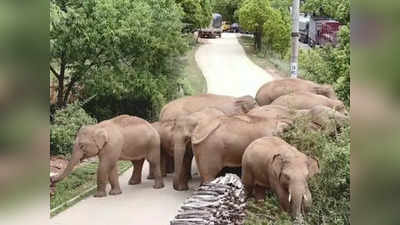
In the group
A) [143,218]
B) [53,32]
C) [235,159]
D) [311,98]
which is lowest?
[143,218]

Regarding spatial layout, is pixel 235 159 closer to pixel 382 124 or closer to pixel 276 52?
pixel 382 124

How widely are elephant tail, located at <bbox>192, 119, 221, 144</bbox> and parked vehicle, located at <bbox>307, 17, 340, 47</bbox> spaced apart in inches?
137

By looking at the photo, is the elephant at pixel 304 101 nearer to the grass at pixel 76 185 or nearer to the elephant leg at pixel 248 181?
the elephant leg at pixel 248 181

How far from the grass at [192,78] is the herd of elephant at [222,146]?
16.2 feet

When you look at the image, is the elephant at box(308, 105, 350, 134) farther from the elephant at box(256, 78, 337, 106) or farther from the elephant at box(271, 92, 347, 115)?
the elephant at box(256, 78, 337, 106)

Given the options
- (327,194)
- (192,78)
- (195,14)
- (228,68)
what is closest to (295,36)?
(192,78)

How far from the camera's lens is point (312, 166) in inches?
211

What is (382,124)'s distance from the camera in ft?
4.98

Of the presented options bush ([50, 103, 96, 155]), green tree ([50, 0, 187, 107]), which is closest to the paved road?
green tree ([50, 0, 187, 107])

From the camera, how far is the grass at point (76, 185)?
650 cm

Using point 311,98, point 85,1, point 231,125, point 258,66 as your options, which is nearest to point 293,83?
point 311,98

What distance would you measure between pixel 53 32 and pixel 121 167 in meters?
2.23

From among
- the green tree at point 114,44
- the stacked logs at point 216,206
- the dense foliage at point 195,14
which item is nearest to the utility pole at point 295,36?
the green tree at point 114,44

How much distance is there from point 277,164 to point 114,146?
211 centimetres
